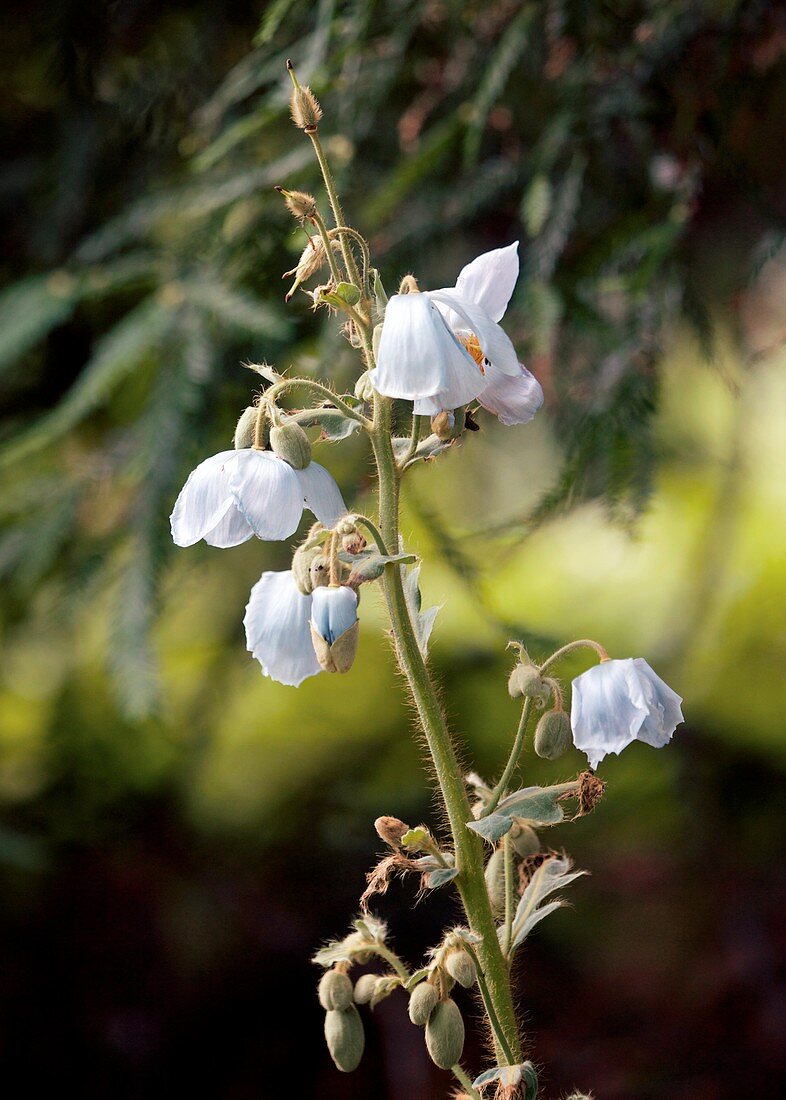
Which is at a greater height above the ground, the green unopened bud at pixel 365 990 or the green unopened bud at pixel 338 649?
the green unopened bud at pixel 338 649

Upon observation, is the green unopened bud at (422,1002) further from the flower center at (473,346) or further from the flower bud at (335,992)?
the flower center at (473,346)

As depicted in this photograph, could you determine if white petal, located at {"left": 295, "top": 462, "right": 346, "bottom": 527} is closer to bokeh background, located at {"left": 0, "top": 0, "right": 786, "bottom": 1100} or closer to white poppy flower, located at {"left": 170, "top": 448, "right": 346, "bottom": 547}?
white poppy flower, located at {"left": 170, "top": 448, "right": 346, "bottom": 547}

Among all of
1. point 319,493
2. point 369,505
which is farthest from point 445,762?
point 369,505

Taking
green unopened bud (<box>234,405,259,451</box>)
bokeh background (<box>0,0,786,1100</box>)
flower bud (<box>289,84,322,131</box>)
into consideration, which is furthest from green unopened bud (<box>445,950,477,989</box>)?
bokeh background (<box>0,0,786,1100</box>)

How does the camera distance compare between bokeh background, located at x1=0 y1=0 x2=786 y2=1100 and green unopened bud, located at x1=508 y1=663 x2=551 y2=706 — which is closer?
green unopened bud, located at x1=508 y1=663 x2=551 y2=706

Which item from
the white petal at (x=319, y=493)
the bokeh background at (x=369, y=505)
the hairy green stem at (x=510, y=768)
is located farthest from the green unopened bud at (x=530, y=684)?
the bokeh background at (x=369, y=505)

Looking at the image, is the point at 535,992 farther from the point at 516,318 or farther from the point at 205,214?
the point at 205,214

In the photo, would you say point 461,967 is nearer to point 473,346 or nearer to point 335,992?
point 335,992
